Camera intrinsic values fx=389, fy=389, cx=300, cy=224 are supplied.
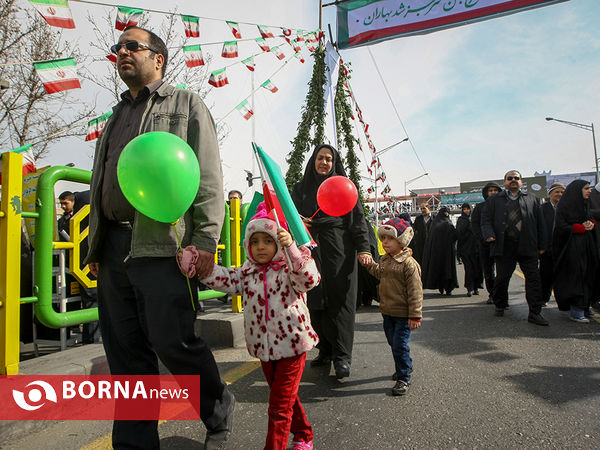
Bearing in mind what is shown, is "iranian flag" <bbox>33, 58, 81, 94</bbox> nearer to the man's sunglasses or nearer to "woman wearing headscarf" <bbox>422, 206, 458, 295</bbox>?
the man's sunglasses

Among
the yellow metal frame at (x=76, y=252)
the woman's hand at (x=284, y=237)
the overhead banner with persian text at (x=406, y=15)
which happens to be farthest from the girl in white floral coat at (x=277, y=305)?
the overhead banner with persian text at (x=406, y=15)

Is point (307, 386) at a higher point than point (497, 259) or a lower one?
lower

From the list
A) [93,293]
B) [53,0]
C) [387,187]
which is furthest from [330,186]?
[387,187]

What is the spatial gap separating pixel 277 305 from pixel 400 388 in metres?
1.41

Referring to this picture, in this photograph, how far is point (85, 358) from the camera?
2.80 meters

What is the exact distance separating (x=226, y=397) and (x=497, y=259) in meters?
4.92

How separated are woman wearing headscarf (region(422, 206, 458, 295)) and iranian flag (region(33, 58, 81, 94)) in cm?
747

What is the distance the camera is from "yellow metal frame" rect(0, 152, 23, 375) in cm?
244

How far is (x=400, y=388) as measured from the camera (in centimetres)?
283

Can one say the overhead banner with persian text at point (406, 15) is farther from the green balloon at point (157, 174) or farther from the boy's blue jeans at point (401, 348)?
the green balloon at point (157, 174)

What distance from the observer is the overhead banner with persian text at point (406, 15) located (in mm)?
6551

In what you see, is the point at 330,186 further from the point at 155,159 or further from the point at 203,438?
the point at 203,438

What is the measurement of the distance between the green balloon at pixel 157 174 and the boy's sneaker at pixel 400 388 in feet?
6.85

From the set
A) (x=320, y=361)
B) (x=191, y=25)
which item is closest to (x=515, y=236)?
(x=320, y=361)
